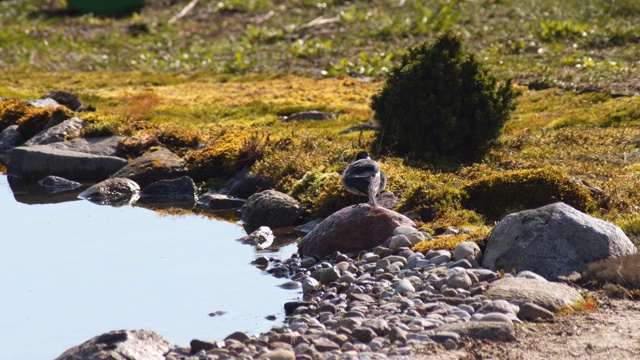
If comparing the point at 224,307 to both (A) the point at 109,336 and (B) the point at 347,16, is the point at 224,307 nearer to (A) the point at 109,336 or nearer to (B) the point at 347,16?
(A) the point at 109,336

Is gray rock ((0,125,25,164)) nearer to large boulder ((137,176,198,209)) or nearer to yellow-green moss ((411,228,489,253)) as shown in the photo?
large boulder ((137,176,198,209))

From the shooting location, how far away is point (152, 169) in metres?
19.9

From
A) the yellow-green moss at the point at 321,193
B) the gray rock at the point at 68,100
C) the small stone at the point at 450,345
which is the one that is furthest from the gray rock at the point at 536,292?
the gray rock at the point at 68,100

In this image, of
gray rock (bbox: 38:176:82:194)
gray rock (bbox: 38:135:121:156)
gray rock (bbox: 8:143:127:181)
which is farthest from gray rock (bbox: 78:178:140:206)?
gray rock (bbox: 38:135:121:156)

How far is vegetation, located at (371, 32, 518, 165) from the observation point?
58.7 feet

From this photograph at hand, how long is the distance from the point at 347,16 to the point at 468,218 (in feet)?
92.6

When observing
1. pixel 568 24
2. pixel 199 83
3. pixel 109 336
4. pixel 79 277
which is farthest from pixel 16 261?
pixel 568 24

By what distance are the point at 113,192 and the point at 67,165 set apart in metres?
2.11

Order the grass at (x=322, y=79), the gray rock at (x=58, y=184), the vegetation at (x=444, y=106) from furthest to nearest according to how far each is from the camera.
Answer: the gray rock at (x=58, y=184) → the vegetation at (x=444, y=106) → the grass at (x=322, y=79)

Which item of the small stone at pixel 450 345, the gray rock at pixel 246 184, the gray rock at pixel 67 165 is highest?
the small stone at pixel 450 345

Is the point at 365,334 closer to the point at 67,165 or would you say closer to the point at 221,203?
the point at 221,203

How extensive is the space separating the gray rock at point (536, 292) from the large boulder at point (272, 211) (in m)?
6.02

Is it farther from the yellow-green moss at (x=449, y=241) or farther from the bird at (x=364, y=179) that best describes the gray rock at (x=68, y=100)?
the yellow-green moss at (x=449, y=241)

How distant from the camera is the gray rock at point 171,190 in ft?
63.1
